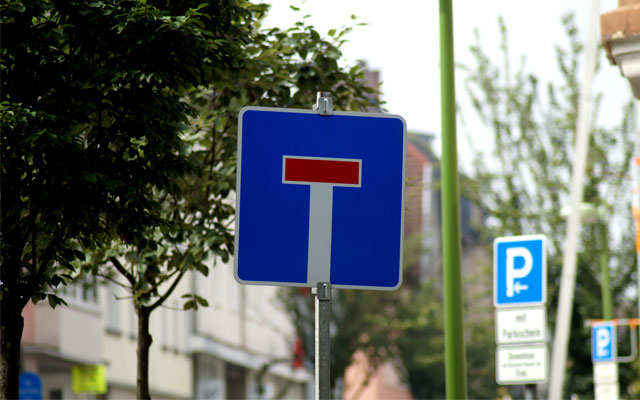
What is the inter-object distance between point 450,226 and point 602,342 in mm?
15060

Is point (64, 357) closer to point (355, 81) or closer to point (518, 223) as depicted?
point (518, 223)

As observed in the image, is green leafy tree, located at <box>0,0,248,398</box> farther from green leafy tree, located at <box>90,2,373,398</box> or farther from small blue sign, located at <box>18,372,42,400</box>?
small blue sign, located at <box>18,372,42,400</box>

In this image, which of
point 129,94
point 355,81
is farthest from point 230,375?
point 129,94

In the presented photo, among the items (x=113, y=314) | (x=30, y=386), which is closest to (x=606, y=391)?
(x=30, y=386)

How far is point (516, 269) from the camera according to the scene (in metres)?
12.2

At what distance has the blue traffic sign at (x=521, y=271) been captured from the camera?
39.4 ft

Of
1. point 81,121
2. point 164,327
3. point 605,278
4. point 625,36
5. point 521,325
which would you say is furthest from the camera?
point 164,327

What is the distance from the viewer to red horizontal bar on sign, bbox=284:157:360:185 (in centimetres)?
579

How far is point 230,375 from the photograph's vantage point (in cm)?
5119

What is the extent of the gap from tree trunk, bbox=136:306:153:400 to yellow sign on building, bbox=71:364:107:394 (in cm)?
2040

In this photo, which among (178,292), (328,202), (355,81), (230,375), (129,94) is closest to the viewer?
(328,202)

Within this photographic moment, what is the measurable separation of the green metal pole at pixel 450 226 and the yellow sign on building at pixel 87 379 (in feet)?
78.9

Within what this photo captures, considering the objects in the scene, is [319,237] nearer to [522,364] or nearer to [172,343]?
[522,364]

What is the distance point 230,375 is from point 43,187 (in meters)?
43.0
